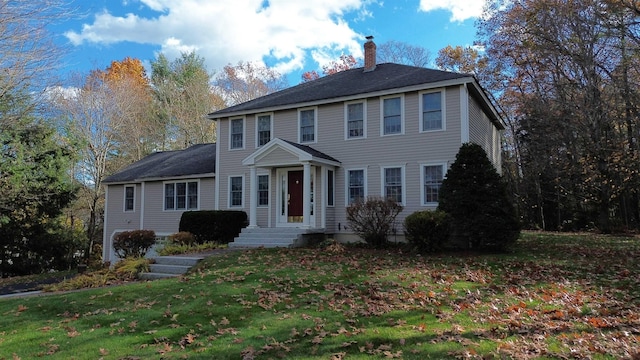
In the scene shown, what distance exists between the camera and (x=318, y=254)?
11516mm

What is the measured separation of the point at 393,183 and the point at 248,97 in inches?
865

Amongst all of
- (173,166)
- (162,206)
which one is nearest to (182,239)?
(162,206)

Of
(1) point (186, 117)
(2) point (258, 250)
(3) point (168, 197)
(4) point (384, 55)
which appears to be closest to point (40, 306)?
(2) point (258, 250)

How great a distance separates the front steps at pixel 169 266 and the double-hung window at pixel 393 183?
21.8 ft

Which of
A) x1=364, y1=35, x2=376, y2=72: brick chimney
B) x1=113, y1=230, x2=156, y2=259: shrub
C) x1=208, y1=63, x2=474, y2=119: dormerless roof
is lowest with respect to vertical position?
x1=113, y1=230, x2=156, y2=259: shrub

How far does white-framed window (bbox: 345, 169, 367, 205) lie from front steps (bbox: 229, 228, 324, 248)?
175cm

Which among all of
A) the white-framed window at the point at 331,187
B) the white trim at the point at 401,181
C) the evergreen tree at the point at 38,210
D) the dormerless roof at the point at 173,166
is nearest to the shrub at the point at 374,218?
the white trim at the point at 401,181

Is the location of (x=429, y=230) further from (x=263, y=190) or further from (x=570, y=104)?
(x=570, y=104)

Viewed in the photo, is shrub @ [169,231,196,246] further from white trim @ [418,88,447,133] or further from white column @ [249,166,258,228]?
white trim @ [418,88,447,133]

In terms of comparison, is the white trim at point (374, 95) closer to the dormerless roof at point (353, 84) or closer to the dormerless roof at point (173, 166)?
the dormerless roof at point (353, 84)

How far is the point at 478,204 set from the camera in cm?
1146

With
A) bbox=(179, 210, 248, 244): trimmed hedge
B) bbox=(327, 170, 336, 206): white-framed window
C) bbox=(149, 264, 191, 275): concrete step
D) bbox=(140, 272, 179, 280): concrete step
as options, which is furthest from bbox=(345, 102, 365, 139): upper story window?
bbox=(140, 272, 179, 280): concrete step

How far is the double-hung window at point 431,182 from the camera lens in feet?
45.3

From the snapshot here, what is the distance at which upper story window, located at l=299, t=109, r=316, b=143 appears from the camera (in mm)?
16263
